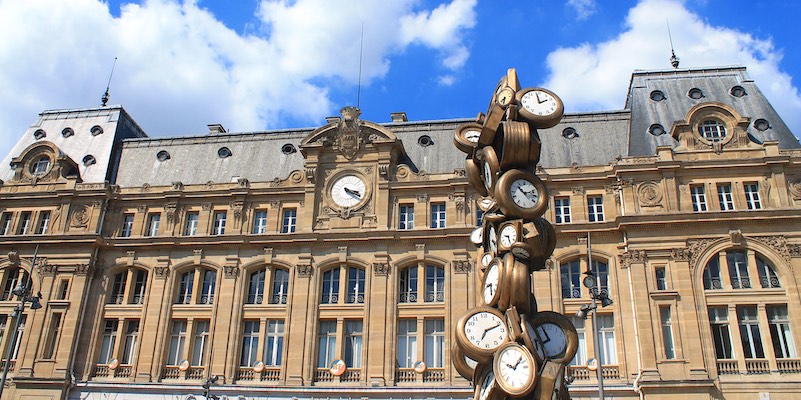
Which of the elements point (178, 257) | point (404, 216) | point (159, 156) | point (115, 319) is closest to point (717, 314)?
point (404, 216)

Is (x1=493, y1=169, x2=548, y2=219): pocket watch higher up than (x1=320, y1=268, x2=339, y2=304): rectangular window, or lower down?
lower down

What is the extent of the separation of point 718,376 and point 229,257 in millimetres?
25054

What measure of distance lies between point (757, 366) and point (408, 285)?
1675cm

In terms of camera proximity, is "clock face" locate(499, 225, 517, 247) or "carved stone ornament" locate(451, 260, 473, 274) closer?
"clock face" locate(499, 225, 517, 247)

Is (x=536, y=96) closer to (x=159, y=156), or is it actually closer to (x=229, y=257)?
(x=229, y=257)

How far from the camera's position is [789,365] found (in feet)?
104

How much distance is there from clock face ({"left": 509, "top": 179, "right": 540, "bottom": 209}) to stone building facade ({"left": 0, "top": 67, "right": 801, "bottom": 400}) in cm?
1610

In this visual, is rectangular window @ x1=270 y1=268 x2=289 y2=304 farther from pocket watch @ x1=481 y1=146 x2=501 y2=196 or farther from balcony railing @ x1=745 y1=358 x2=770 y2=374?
balcony railing @ x1=745 y1=358 x2=770 y2=374

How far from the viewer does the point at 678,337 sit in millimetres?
32469

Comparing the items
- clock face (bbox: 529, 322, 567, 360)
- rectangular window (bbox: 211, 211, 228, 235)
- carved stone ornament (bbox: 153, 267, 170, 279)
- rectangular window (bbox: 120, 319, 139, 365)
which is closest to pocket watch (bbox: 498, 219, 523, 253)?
clock face (bbox: 529, 322, 567, 360)

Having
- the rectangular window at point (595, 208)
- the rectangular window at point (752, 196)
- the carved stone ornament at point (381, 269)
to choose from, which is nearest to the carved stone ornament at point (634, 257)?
the rectangular window at point (595, 208)

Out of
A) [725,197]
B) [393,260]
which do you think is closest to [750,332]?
[725,197]

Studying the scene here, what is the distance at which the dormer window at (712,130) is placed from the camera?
37.2m

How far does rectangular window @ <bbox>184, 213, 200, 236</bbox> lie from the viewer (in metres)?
40.4
